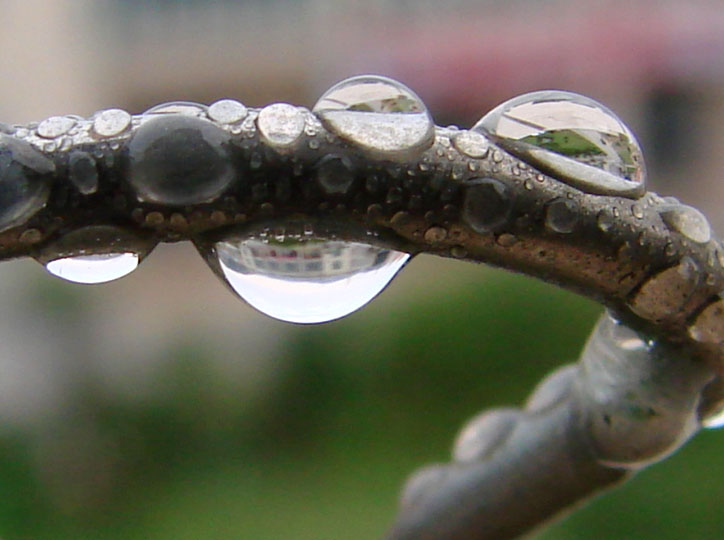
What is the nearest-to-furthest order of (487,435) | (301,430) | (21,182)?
(21,182) < (487,435) < (301,430)

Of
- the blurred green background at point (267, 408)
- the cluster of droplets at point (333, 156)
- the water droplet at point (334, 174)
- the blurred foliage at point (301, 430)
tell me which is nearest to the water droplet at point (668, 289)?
the cluster of droplets at point (333, 156)

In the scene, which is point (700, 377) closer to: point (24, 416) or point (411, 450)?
point (411, 450)

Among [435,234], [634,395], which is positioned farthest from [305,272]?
[634,395]

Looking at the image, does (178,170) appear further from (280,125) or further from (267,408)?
(267,408)

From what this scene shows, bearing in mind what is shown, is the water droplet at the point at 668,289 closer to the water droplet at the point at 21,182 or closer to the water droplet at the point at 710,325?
the water droplet at the point at 710,325

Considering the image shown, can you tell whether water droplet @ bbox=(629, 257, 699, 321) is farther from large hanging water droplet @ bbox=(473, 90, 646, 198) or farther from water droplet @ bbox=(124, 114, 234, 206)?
water droplet @ bbox=(124, 114, 234, 206)

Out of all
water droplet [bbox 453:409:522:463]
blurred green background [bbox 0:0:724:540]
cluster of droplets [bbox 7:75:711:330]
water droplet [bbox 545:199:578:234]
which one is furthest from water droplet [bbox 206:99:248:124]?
blurred green background [bbox 0:0:724:540]

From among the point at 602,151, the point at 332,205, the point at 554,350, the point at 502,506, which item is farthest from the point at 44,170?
the point at 554,350
